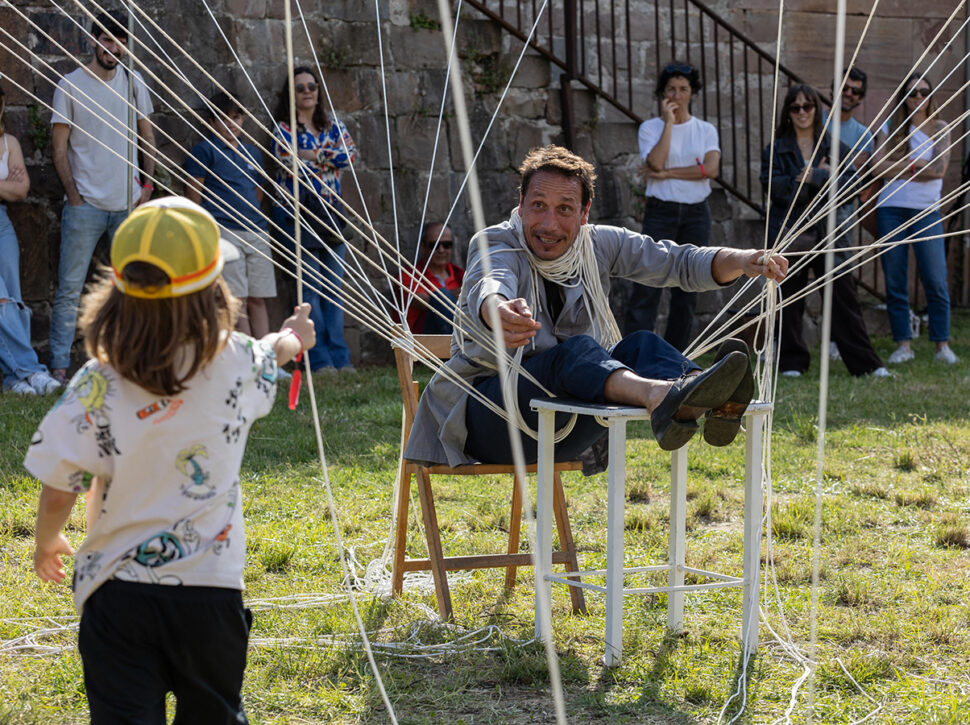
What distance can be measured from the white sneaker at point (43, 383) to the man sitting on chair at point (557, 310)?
3.21 metres

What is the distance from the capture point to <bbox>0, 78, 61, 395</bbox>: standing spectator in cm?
582

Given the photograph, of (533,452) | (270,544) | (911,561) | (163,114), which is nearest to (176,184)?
(163,114)

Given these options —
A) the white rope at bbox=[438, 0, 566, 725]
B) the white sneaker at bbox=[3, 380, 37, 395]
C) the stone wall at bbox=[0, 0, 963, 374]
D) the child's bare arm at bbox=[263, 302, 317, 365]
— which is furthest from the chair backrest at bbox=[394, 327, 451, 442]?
the stone wall at bbox=[0, 0, 963, 374]

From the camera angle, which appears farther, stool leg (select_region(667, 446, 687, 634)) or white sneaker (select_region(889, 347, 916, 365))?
white sneaker (select_region(889, 347, 916, 365))

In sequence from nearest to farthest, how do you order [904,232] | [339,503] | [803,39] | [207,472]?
[207,472], [339,503], [904,232], [803,39]

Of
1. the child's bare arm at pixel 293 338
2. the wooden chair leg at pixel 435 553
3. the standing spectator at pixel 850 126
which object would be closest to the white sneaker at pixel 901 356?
the standing spectator at pixel 850 126

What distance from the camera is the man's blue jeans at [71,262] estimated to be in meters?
6.11

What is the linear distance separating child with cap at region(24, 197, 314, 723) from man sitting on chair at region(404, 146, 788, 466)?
3.49 feet

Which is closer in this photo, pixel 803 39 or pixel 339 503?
pixel 339 503

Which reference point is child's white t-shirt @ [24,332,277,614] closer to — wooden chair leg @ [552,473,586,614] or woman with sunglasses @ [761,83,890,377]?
wooden chair leg @ [552,473,586,614]

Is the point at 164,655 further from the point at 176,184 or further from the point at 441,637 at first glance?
the point at 176,184

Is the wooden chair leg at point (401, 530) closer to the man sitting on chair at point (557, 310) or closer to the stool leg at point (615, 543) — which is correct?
the man sitting on chair at point (557, 310)

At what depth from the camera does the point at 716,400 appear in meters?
2.55

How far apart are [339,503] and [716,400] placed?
1874 millimetres
